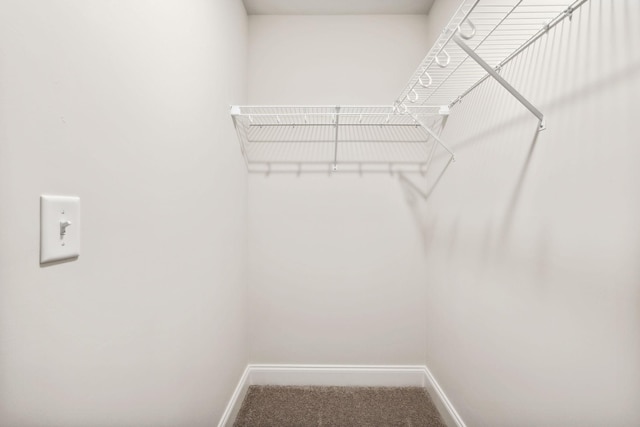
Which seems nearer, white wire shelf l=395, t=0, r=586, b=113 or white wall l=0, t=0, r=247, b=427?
white wall l=0, t=0, r=247, b=427

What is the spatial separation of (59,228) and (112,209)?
0.16 metres

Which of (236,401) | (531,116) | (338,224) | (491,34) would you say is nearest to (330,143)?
(338,224)

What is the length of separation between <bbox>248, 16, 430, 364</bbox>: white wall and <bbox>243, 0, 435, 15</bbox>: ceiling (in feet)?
0.14

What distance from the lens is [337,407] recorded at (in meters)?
1.75

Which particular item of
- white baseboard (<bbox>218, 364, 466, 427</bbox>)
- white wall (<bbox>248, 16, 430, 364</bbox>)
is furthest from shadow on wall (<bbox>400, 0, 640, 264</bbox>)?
white baseboard (<bbox>218, 364, 466, 427</bbox>)

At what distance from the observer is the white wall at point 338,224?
6.50 feet

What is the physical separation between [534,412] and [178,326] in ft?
4.12

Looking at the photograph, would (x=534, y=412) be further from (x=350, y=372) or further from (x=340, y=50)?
(x=340, y=50)

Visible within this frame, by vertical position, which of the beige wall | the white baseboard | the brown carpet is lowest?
the brown carpet

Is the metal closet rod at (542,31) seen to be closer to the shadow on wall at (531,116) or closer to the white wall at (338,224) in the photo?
the shadow on wall at (531,116)

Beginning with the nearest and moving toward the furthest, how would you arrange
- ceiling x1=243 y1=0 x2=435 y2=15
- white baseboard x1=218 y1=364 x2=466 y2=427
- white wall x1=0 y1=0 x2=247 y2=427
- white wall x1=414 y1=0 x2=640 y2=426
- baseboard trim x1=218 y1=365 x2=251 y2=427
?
white wall x1=0 y1=0 x2=247 y2=427 < white wall x1=414 y1=0 x2=640 y2=426 < baseboard trim x1=218 y1=365 x2=251 y2=427 < ceiling x1=243 y1=0 x2=435 y2=15 < white baseboard x1=218 y1=364 x2=466 y2=427

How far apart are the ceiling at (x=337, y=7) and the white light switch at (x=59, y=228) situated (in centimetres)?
185

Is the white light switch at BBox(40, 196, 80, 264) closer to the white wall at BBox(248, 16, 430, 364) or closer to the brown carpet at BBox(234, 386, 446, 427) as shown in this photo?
the white wall at BBox(248, 16, 430, 364)

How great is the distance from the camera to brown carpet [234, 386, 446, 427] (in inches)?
64.3
